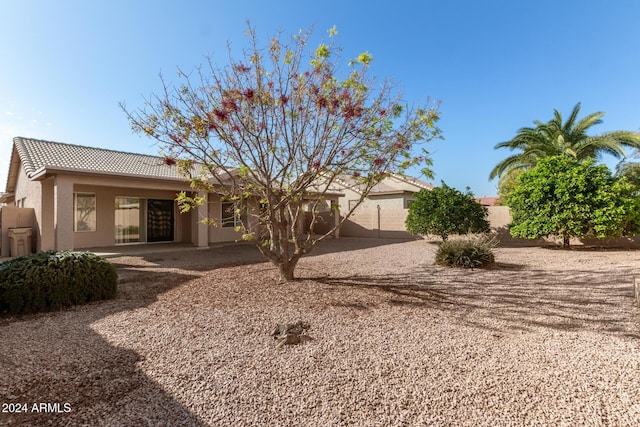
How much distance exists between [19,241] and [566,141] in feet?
81.3

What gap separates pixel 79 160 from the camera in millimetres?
11289

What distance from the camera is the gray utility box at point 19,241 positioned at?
11711 millimetres

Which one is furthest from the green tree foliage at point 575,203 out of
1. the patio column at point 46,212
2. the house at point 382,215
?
the patio column at point 46,212

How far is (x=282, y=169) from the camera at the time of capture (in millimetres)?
6449

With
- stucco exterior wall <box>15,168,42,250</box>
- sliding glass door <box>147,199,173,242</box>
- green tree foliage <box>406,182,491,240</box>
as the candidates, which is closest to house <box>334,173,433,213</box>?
green tree foliage <box>406,182,491,240</box>

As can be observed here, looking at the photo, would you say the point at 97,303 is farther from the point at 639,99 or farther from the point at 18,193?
the point at 639,99

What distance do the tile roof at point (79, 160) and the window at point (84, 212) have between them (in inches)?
60.0

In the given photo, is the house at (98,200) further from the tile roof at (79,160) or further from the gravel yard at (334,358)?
the gravel yard at (334,358)

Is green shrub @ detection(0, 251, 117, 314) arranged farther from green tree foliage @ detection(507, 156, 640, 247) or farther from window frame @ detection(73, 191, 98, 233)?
green tree foliage @ detection(507, 156, 640, 247)

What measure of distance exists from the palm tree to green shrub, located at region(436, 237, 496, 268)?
9459 mm

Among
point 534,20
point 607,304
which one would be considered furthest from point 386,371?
point 534,20

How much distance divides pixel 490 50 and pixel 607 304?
9327 mm

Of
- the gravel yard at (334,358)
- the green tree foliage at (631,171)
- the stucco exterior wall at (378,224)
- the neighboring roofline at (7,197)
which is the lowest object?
the gravel yard at (334,358)

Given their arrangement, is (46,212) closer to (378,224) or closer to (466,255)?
(466,255)
